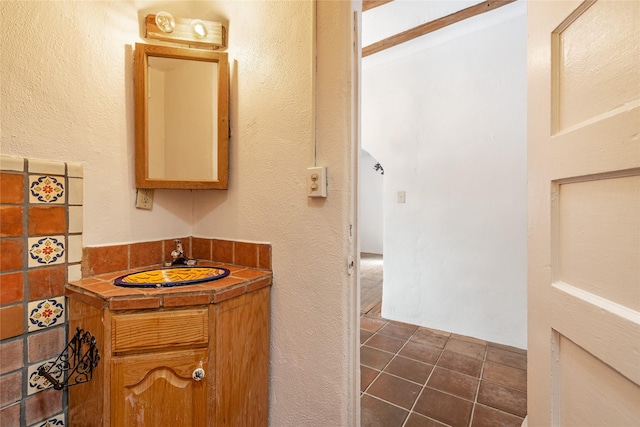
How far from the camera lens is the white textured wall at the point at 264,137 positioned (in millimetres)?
940

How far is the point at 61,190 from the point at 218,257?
592 mm

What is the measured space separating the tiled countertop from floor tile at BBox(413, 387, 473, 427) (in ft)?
3.68

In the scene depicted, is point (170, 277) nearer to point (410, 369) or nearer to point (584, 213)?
point (584, 213)

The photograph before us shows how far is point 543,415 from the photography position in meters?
0.66

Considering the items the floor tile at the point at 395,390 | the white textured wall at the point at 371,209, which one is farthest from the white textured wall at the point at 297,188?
the white textured wall at the point at 371,209

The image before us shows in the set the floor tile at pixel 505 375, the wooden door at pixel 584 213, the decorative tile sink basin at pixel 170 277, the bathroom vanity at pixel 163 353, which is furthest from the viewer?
the floor tile at pixel 505 375

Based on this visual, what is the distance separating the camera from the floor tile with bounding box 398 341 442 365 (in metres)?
1.85

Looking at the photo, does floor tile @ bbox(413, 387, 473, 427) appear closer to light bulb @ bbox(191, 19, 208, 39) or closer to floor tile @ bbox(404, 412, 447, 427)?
floor tile @ bbox(404, 412, 447, 427)

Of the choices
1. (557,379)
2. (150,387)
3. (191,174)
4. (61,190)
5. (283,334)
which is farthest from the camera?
(191,174)

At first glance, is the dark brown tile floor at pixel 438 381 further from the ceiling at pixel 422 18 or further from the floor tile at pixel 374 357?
the ceiling at pixel 422 18

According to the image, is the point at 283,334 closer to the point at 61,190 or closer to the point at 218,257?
the point at 218,257

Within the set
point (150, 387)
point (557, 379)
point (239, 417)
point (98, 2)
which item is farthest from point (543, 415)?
point (98, 2)

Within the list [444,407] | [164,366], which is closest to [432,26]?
[444,407]

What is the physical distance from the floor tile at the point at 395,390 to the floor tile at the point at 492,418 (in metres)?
0.28
